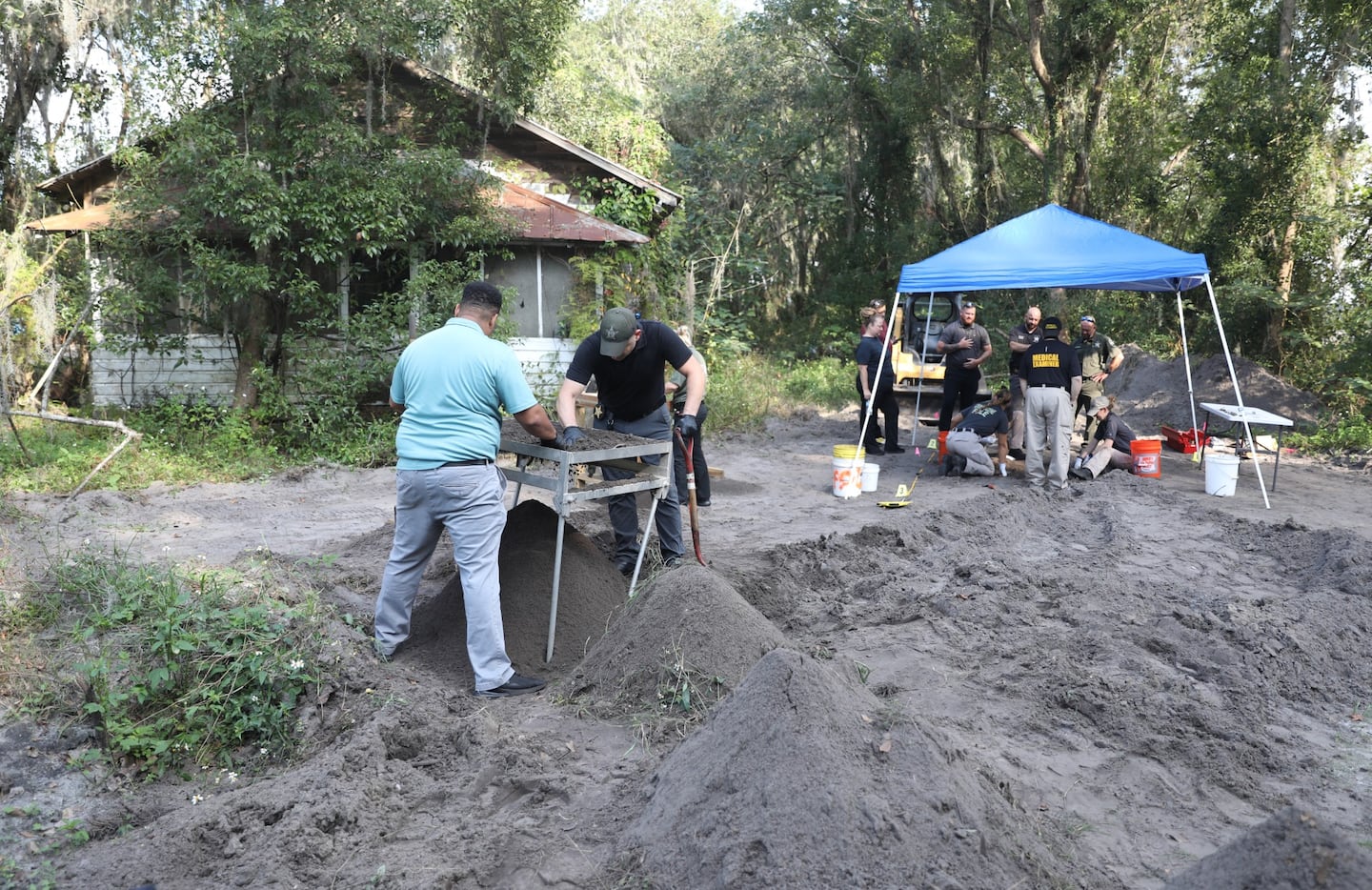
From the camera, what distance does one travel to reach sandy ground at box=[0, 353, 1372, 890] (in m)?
3.02

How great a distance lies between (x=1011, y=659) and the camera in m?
5.33

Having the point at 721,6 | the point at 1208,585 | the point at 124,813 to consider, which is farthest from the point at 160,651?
the point at 721,6

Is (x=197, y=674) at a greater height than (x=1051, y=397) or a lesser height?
lesser

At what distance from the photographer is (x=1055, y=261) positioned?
1097cm

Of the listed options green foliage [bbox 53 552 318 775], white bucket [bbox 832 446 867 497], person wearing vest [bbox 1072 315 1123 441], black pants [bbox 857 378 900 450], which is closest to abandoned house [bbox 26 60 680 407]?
black pants [bbox 857 378 900 450]

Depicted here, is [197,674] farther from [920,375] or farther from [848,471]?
[920,375]

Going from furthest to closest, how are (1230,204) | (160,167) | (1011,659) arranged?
(1230,204)
(160,167)
(1011,659)

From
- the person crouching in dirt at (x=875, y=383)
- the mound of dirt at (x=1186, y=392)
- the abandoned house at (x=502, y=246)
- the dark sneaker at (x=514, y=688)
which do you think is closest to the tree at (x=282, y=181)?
the abandoned house at (x=502, y=246)

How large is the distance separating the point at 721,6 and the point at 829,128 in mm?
15088

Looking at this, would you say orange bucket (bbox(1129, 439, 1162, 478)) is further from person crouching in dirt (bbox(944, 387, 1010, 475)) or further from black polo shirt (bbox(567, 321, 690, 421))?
black polo shirt (bbox(567, 321, 690, 421))

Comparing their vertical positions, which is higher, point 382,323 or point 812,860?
point 382,323

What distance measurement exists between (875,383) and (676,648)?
8027mm

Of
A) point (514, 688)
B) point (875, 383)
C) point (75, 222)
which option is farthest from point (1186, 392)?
point (75, 222)

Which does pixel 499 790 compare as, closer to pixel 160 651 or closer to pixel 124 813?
pixel 124 813
